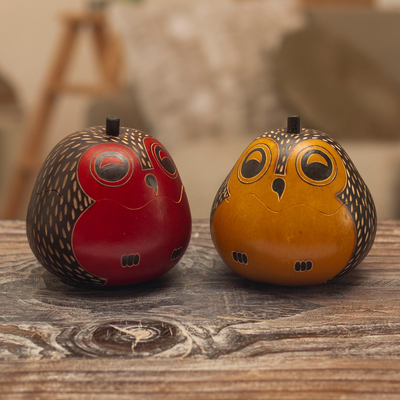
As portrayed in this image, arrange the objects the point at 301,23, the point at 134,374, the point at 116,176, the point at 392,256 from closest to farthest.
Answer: the point at 134,374 < the point at 116,176 < the point at 392,256 < the point at 301,23

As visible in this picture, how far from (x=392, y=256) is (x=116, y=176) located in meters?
0.36

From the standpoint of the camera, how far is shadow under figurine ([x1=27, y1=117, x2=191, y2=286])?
506 millimetres

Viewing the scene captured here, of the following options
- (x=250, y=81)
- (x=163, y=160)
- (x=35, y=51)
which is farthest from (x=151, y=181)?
(x=35, y=51)

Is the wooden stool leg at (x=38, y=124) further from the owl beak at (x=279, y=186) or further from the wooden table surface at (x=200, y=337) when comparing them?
the owl beak at (x=279, y=186)

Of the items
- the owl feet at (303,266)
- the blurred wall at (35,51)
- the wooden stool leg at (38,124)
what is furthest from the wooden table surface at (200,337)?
the blurred wall at (35,51)

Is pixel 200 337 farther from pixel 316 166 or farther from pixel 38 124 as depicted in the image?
pixel 38 124

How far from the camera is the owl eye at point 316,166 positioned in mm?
520

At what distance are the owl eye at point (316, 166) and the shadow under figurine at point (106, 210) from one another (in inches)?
5.2

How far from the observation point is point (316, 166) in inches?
20.6

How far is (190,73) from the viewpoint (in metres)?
1.55

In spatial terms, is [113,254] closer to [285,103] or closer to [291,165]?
[291,165]

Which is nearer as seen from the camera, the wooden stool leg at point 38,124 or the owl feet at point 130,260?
the owl feet at point 130,260

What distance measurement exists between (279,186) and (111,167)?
0.54ft

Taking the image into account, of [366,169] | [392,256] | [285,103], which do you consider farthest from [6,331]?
[285,103]
